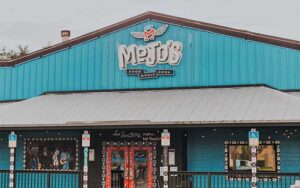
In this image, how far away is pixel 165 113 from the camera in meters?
20.7

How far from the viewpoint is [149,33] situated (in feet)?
80.1

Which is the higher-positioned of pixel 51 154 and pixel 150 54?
pixel 150 54

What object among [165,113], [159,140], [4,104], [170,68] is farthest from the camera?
[4,104]

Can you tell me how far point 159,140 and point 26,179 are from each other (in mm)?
5530

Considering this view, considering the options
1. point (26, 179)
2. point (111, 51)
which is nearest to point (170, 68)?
point (111, 51)

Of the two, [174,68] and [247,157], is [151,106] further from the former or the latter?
[247,157]

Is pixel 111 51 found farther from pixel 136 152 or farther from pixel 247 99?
pixel 247 99

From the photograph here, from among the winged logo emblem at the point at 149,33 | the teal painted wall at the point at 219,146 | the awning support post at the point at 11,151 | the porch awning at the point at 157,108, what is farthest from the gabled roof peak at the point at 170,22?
the awning support post at the point at 11,151

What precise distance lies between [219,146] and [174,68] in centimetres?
427

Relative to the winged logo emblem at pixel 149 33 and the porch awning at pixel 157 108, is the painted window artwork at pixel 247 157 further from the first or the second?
the winged logo emblem at pixel 149 33

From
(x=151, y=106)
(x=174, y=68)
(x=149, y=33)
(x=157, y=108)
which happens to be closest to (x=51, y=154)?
(x=151, y=106)

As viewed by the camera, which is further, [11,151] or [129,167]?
[129,167]

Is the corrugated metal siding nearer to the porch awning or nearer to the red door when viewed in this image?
the porch awning

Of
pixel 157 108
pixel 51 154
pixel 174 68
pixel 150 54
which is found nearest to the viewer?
pixel 157 108
